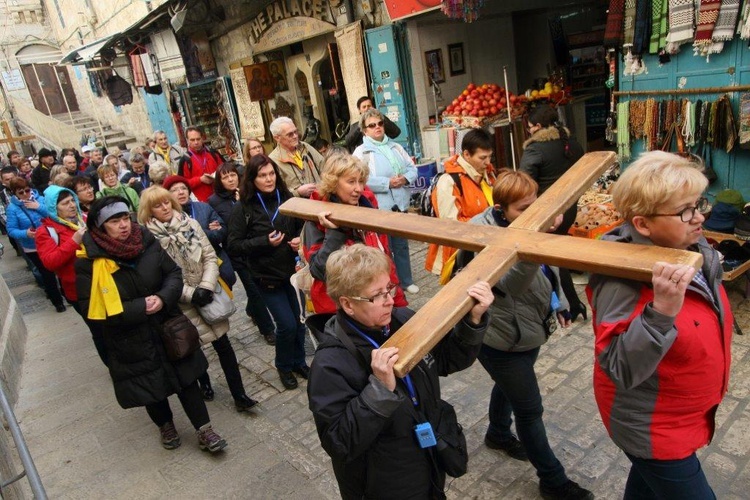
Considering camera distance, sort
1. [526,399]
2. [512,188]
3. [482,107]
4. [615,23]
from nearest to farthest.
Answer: [512,188] → [526,399] → [615,23] → [482,107]

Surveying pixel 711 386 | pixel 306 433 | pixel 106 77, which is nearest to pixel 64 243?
pixel 306 433

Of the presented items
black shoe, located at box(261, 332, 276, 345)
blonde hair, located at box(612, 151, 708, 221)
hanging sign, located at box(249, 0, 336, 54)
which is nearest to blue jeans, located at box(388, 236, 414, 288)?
black shoe, located at box(261, 332, 276, 345)

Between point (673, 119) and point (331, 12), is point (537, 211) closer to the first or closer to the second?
point (673, 119)

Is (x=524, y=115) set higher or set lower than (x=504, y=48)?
lower

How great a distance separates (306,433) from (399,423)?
212cm

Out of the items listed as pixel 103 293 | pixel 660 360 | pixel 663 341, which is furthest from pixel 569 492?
pixel 103 293

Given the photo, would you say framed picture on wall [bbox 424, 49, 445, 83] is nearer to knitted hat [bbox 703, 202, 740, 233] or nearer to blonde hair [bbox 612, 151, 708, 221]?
knitted hat [bbox 703, 202, 740, 233]

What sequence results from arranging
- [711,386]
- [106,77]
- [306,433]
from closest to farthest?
[711,386], [306,433], [106,77]

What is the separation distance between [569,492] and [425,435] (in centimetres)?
130

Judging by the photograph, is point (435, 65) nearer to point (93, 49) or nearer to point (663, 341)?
point (663, 341)

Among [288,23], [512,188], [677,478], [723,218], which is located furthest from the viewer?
[288,23]

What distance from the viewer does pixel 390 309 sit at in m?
1.97

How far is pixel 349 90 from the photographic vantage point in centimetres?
966

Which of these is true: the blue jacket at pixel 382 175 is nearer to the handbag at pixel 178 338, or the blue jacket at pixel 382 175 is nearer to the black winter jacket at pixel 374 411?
the handbag at pixel 178 338
